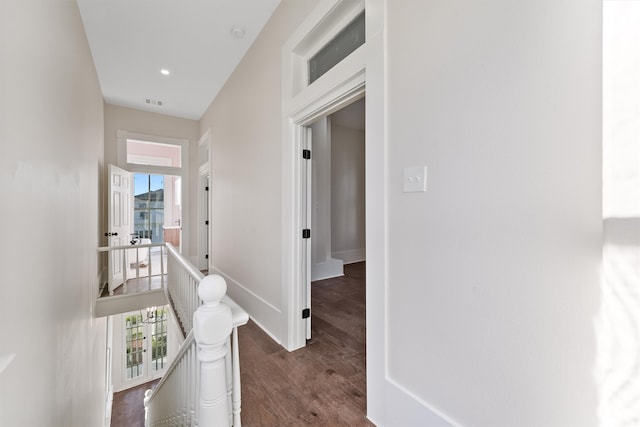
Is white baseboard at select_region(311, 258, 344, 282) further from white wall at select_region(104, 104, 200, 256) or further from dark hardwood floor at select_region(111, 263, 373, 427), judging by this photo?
white wall at select_region(104, 104, 200, 256)

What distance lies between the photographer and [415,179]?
1.23 metres

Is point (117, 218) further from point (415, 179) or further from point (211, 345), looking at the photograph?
point (415, 179)

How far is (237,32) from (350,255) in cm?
429

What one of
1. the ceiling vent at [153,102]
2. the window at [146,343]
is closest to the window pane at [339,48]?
the ceiling vent at [153,102]

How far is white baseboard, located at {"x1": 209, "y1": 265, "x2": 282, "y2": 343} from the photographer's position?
7.91 ft

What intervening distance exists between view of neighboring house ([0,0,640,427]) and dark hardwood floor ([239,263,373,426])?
28cm

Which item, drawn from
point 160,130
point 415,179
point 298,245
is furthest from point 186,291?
point 160,130

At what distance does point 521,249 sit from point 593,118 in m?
0.44

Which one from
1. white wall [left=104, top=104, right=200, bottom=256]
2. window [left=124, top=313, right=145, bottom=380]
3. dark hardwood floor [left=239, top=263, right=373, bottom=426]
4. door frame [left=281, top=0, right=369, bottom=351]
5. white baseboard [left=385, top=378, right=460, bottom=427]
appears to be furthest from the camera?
window [left=124, top=313, right=145, bottom=380]

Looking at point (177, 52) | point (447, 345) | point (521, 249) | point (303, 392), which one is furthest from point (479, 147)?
point (177, 52)

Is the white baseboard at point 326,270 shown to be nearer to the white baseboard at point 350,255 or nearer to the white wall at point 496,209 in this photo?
the white baseboard at point 350,255

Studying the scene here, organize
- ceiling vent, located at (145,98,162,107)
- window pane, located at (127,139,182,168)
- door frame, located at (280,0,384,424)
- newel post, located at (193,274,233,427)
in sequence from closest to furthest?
newel post, located at (193,274,233,427) < door frame, located at (280,0,384,424) < ceiling vent, located at (145,98,162,107) < window pane, located at (127,139,182,168)

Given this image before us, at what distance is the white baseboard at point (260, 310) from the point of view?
2412 mm

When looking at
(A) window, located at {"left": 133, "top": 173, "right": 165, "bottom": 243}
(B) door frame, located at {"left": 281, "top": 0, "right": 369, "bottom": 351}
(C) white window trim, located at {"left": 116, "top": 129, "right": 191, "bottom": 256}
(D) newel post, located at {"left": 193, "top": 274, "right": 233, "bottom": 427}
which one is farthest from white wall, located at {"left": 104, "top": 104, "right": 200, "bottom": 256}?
(D) newel post, located at {"left": 193, "top": 274, "right": 233, "bottom": 427}
